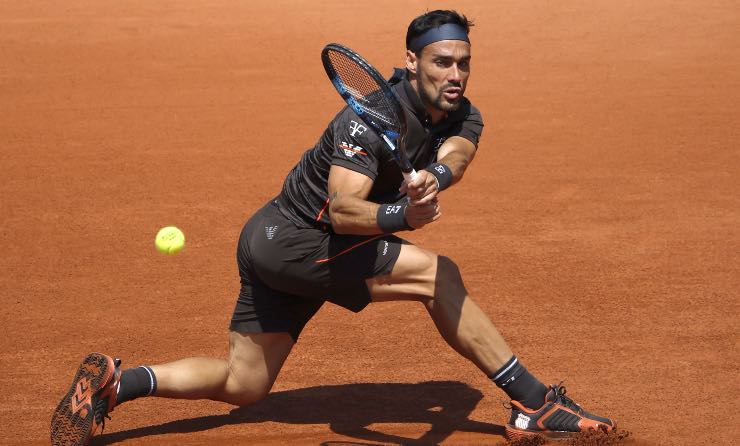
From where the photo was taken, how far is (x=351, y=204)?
4922mm

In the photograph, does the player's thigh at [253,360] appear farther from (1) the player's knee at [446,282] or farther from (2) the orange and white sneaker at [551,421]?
(2) the orange and white sneaker at [551,421]

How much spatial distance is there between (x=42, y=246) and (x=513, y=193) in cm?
406

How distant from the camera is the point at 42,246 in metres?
8.64

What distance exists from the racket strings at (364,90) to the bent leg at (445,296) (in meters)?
0.69

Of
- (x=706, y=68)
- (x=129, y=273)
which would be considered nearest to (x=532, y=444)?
(x=129, y=273)

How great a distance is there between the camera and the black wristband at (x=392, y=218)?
15.5 ft

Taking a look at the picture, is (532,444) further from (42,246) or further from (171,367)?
(42,246)

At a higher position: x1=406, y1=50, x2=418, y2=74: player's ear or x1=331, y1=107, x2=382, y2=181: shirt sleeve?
x1=406, y1=50, x2=418, y2=74: player's ear

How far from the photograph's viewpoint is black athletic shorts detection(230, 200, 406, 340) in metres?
5.30

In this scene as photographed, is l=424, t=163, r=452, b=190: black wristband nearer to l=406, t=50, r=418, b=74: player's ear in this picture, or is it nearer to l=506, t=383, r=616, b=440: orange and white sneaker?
l=406, t=50, r=418, b=74: player's ear

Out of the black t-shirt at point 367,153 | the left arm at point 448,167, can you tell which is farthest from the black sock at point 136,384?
the left arm at point 448,167

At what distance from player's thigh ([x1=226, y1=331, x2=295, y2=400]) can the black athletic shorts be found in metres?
0.05

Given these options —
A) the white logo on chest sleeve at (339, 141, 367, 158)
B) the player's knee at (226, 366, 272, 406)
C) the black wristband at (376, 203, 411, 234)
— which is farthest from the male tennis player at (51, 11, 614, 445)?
the black wristband at (376, 203, 411, 234)

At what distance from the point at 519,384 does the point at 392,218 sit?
1.19 metres
